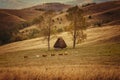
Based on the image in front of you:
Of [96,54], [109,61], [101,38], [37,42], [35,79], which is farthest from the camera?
[37,42]

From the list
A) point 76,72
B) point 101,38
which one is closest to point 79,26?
point 101,38

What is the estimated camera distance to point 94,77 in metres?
7.79

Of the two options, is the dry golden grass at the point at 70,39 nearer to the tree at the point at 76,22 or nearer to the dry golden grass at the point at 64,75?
the tree at the point at 76,22

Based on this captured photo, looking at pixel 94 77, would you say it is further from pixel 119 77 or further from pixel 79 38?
pixel 79 38

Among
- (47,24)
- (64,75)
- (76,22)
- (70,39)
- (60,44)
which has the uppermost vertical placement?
(76,22)

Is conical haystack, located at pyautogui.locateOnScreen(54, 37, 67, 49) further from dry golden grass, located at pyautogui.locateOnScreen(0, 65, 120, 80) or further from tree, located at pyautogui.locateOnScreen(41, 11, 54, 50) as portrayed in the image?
dry golden grass, located at pyautogui.locateOnScreen(0, 65, 120, 80)

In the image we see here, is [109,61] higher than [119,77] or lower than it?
lower

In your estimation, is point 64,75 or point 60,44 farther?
point 60,44

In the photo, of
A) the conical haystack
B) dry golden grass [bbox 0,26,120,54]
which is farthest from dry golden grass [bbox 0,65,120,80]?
the conical haystack

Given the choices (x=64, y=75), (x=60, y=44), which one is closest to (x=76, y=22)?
(x=60, y=44)

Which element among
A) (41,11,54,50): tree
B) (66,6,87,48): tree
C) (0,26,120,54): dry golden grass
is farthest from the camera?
(41,11,54,50): tree

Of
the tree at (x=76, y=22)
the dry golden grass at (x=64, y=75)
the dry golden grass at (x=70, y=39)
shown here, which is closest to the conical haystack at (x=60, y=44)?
the dry golden grass at (x=70, y=39)

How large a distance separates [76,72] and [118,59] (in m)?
10.4

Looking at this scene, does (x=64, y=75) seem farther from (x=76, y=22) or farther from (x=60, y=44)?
(x=76, y=22)
